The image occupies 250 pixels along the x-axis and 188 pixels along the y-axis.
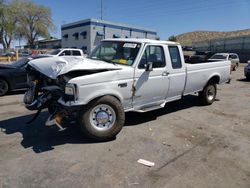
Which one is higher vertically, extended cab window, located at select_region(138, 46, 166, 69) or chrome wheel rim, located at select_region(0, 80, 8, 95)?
extended cab window, located at select_region(138, 46, 166, 69)

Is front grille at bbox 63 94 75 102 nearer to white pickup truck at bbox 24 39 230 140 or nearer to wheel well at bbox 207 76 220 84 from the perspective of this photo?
white pickup truck at bbox 24 39 230 140

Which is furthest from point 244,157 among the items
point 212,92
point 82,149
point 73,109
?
point 212,92

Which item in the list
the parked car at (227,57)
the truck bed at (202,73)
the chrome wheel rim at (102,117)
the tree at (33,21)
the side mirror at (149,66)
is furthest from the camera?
the tree at (33,21)

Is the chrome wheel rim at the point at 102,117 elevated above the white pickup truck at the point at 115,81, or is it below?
below

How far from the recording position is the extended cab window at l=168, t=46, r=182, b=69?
6400 millimetres

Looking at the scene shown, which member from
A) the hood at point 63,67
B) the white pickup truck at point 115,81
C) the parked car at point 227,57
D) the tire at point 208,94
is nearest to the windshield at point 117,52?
the white pickup truck at point 115,81

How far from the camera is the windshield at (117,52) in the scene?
5.63 metres

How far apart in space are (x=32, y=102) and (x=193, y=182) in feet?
11.9

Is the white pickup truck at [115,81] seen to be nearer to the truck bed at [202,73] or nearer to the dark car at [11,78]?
the truck bed at [202,73]

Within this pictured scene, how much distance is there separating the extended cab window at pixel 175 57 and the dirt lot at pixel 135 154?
142 cm

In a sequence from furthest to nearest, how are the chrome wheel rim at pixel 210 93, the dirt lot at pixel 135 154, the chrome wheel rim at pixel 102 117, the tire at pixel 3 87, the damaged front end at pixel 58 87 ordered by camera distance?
the tire at pixel 3 87, the chrome wheel rim at pixel 210 93, the chrome wheel rim at pixel 102 117, the damaged front end at pixel 58 87, the dirt lot at pixel 135 154

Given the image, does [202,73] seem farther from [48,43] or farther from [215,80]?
[48,43]

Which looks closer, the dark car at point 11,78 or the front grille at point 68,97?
the front grille at point 68,97

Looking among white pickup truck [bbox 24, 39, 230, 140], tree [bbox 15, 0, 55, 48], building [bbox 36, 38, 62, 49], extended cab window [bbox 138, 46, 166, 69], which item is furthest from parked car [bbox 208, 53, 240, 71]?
building [bbox 36, 38, 62, 49]
